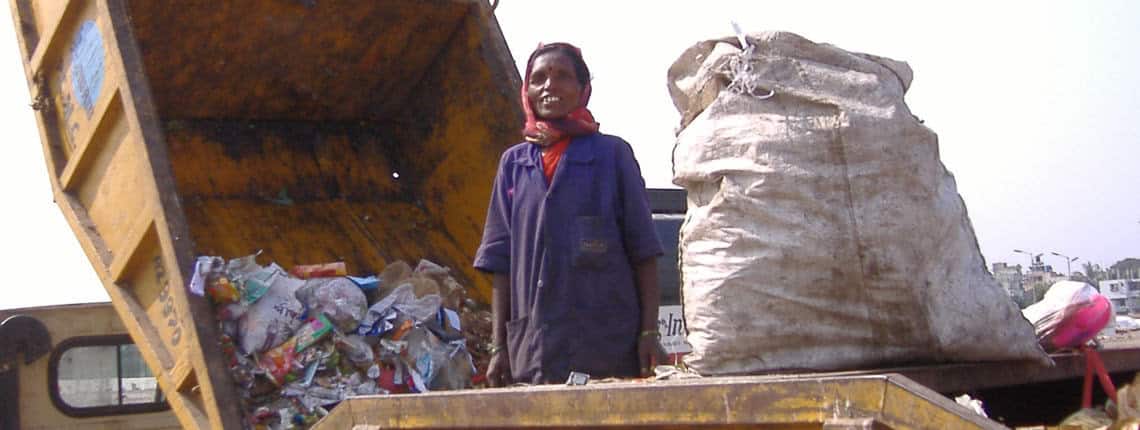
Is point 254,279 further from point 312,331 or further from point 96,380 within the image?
point 96,380

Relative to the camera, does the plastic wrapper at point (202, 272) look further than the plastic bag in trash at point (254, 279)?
No

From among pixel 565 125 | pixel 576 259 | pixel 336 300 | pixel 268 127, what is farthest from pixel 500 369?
pixel 268 127

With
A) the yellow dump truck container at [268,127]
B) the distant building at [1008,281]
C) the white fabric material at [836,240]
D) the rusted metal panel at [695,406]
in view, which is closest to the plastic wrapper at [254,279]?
the yellow dump truck container at [268,127]

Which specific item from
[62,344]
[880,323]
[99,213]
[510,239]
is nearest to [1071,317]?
[880,323]

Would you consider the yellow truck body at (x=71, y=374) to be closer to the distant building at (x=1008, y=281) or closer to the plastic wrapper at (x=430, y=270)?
the plastic wrapper at (x=430, y=270)

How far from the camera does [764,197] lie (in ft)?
6.31

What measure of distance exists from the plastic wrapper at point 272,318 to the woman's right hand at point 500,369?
831 millimetres

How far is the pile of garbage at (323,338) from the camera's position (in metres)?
3.17

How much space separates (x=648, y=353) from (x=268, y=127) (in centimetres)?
257

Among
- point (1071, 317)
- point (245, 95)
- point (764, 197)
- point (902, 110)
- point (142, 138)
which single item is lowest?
point (1071, 317)

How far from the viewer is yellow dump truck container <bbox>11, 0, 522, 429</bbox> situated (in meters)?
3.36

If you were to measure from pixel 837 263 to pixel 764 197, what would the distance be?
16cm

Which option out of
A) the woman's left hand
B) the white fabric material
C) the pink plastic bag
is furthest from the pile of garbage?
the pink plastic bag

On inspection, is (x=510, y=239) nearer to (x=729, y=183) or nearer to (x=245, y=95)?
(x=729, y=183)
